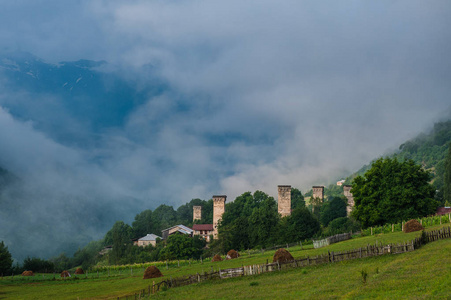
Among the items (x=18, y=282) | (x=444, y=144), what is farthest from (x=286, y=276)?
(x=444, y=144)

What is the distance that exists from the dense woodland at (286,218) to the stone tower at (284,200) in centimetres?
277

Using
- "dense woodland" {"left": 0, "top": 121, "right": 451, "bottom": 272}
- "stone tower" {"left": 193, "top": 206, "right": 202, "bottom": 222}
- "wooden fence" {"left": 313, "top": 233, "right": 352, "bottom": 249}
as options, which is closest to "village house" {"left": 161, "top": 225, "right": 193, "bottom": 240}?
"dense woodland" {"left": 0, "top": 121, "right": 451, "bottom": 272}

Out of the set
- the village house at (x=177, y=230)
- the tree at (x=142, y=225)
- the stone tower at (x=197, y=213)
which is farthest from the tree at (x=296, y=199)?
the tree at (x=142, y=225)

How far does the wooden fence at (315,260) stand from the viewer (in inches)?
1183

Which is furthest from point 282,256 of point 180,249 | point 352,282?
point 180,249

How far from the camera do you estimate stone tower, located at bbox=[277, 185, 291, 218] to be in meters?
104

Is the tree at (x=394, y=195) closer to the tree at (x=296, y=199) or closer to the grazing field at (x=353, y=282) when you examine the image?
the grazing field at (x=353, y=282)

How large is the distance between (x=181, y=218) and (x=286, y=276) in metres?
138

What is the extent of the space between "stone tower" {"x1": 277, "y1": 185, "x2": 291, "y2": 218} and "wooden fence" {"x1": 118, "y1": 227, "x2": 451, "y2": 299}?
71034 millimetres

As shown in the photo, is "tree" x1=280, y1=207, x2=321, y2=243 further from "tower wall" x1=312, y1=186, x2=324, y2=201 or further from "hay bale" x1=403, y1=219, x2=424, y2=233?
"tower wall" x1=312, y1=186, x2=324, y2=201

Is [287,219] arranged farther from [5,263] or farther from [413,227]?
[5,263]

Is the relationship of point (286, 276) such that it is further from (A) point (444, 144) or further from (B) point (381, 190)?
(A) point (444, 144)

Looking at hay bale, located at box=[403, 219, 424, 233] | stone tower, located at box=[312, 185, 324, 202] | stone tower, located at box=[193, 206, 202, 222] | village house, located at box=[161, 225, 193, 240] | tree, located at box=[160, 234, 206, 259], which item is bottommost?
tree, located at box=[160, 234, 206, 259]

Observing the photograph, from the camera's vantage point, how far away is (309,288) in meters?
22.4
